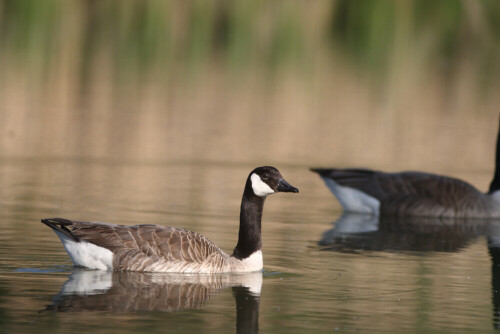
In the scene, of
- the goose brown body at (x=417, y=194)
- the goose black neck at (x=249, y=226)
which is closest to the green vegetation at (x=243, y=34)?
the goose brown body at (x=417, y=194)

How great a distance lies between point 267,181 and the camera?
12344mm

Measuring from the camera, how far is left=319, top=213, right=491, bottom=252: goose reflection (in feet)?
49.1

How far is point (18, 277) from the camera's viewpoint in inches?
444

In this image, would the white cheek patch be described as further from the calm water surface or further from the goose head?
the calm water surface

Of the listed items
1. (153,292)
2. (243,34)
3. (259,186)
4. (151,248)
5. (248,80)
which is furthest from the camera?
(243,34)

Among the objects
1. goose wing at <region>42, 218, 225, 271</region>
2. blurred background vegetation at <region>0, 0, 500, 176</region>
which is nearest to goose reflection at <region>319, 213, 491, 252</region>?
goose wing at <region>42, 218, 225, 271</region>

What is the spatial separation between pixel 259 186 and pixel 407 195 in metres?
6.83

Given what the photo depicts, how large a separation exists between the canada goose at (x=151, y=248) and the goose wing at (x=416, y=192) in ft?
20.9

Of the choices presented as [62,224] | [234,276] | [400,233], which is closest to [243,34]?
[400,233]

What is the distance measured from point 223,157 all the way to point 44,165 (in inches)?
148

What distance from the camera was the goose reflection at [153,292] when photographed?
10.0 m

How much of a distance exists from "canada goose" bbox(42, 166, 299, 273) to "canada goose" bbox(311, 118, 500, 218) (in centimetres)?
636

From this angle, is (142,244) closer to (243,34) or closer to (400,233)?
(400,233)

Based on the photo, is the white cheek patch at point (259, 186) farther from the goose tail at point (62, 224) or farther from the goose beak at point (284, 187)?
the goose tail at point (62, 224)
